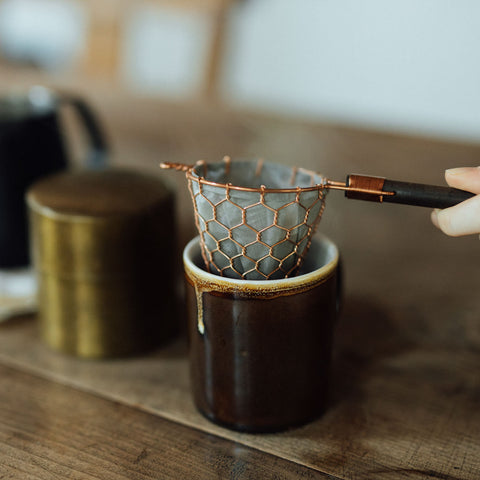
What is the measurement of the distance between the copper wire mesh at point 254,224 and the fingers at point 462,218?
0.11m

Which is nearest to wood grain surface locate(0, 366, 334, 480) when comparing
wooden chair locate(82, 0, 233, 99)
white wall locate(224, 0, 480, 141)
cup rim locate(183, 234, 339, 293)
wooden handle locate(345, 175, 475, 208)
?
cup rim locate(183, 234, 339, 293)

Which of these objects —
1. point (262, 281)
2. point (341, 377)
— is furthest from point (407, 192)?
point (341, 377)

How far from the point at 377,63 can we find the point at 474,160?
0.73 metres

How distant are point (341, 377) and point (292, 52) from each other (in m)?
1.20

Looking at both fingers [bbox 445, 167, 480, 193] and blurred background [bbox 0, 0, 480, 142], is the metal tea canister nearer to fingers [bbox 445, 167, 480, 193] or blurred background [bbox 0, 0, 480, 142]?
fingers [bbox 445, 167, 480, 193]

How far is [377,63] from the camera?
154 centimetres

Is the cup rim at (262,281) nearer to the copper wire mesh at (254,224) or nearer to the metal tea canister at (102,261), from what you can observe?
the copper wire mesh at (254,224)

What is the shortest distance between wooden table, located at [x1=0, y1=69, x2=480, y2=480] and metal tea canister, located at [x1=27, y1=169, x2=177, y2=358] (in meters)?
0.03

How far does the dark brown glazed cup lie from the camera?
0.56m

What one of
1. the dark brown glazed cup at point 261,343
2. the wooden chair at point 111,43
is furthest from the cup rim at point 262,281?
the wooden chair at point 111,43

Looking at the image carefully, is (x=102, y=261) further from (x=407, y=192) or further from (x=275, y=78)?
(x=275, y=78)

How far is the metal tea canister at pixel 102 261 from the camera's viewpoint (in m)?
0.69

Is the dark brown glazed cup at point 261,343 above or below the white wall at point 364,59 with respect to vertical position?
below

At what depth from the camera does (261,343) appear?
1.88 ft
